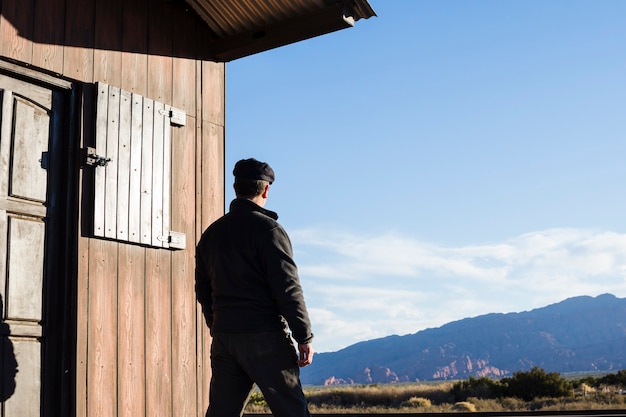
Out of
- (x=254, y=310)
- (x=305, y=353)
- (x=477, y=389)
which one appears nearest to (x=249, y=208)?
(x=254, y=310)

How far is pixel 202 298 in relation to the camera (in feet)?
17.7

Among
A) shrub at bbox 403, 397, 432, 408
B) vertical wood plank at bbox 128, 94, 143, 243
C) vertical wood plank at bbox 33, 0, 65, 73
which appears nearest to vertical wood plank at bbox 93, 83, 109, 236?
vertical wood plank at bbox 128, 94, 143, 243

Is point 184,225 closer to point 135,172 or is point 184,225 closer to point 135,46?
point 135,172

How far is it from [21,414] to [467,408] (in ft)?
54.1

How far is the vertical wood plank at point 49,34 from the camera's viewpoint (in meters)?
6.33

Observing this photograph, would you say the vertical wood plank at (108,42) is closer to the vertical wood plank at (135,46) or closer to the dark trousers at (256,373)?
the vertical wood plank at (135,46)

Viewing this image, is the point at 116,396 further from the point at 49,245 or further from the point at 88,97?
the point at 88,97

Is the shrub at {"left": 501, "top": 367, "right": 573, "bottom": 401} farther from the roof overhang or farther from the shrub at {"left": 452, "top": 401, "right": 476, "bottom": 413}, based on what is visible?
the roof overhang

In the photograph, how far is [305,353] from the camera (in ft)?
16.1

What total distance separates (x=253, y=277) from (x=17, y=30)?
2.57 m

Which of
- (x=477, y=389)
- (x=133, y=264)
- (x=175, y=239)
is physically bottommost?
(x=477, y=389)

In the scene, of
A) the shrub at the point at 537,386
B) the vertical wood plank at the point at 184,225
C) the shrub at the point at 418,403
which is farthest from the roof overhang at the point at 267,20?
the shrub at the point at 537,386

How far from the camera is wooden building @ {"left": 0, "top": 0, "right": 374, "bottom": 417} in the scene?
20.1ft

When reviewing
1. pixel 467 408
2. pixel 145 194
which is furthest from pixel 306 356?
pixel 467 408
